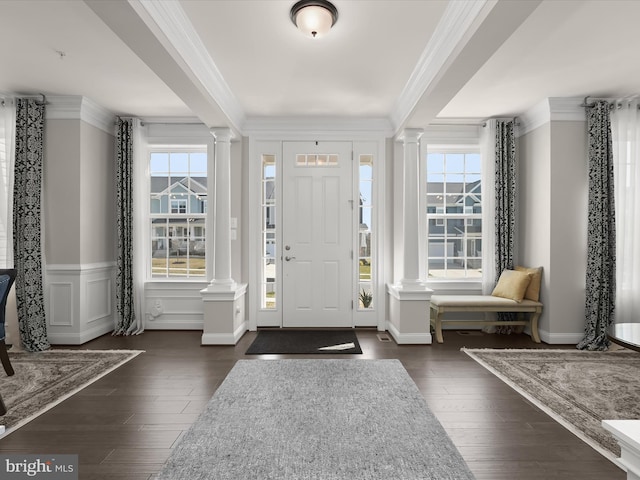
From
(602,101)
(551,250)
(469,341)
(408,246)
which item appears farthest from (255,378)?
(602,101)

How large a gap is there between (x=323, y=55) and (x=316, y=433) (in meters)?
2.90

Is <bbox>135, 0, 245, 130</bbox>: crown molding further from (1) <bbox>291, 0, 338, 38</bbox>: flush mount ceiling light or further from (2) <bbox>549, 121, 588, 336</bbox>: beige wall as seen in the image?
(2) <bbox>549, 121, 588, 336</bbox>: beige wall

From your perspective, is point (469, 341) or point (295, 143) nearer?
point (469, 341)

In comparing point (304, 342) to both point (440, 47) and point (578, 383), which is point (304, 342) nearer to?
point (578, 383)

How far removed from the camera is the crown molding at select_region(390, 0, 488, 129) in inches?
95.8

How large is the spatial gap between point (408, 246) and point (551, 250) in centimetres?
160

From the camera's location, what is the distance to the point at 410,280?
462 cm

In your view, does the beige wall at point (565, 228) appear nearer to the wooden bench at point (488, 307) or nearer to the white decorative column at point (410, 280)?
the wooden bench at point (488, 307)

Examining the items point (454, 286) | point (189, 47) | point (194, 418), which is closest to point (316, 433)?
point (194, 418)

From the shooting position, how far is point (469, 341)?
181 inches

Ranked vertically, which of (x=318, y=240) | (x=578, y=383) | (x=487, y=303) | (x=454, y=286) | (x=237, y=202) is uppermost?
(x=237, y=202)

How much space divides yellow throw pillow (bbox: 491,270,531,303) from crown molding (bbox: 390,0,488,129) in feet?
7.51

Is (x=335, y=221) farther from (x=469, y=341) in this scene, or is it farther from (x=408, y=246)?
(x=469, y=341)

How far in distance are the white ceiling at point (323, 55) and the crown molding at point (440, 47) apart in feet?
0.04
